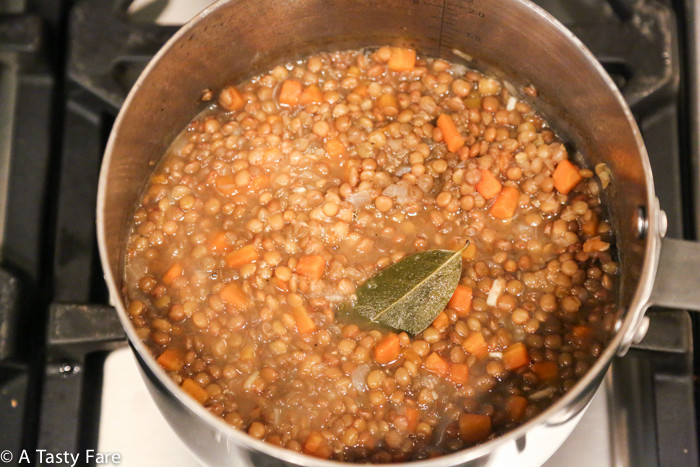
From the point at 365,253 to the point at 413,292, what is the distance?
16 centimetres

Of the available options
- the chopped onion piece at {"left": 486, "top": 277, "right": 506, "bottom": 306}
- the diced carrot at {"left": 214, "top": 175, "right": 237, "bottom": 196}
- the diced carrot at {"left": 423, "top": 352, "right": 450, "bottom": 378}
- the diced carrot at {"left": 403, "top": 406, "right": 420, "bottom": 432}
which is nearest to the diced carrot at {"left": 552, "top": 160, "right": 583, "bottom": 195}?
the chopped onion piece at {"left": 486, "top": 277, "right": 506, "bottom": 306}

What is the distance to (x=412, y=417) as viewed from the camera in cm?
144

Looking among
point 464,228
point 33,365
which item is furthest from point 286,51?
point 33,365

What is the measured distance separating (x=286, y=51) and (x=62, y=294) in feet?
2.53

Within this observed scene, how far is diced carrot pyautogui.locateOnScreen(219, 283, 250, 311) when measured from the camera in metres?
1.54

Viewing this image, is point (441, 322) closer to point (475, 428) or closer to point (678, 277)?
point (475, 428)

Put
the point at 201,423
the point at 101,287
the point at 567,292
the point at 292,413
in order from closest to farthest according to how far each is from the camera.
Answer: the point at 201,423
the point at 292,413
the point at 567,292
the point at 101,287

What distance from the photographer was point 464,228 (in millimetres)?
1611

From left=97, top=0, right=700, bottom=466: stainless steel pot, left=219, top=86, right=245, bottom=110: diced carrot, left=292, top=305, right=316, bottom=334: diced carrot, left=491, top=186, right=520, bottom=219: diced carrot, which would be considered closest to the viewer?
left=97, top=0, right=700, bottom=466: stainless steel pot

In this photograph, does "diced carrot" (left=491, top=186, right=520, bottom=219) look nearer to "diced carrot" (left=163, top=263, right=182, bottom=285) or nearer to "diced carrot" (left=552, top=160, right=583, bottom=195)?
"diced carrot" (left=552, top=160, right=583, bottom=195)

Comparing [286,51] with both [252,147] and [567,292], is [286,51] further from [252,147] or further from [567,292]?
[567,292]

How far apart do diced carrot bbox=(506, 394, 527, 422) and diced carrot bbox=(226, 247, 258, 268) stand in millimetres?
617

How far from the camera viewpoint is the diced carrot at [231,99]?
1738 millimetres

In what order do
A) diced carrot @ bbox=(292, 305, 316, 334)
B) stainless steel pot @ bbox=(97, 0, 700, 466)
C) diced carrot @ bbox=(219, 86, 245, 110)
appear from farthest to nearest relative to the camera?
diced carrot @ bbox=(219, 86, 245, 110), diced carrot @ bbox=(292, 305, 316, 334), stainless steel pot @ bbox=(97, 0, 700, 466)
